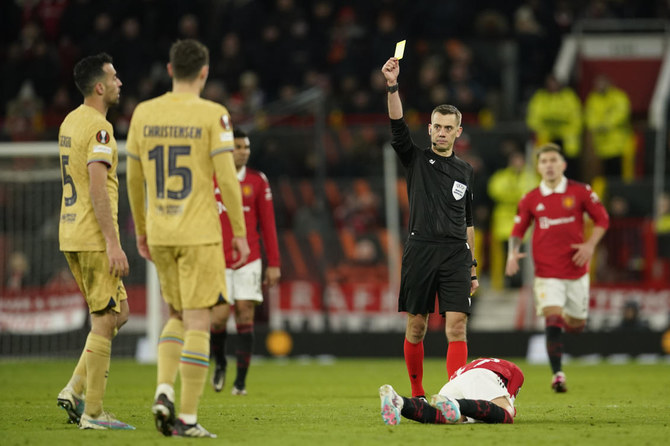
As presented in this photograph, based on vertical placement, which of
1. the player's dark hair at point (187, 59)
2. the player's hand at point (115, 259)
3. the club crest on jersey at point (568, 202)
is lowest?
the player's hand at point (115, 259)

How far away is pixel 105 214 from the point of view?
6.96 meters

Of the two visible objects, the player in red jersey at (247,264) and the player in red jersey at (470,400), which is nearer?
the player in red jersey at (470,400)

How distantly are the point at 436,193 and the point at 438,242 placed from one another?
15.0 inches

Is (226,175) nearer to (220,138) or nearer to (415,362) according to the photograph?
(220,138)

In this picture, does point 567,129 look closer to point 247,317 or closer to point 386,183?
point 386,183

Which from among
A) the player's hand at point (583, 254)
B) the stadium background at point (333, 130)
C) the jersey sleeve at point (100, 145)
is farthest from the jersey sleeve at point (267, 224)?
the stadium background at point (333, 130)

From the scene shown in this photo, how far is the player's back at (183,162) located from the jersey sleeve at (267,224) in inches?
156

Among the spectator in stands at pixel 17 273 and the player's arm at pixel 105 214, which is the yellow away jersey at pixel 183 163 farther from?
the spectator in stands at pixel 17 273

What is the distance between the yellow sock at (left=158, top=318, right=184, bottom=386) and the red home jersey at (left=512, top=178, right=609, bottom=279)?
5520mm

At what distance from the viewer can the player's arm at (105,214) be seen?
6875 mm

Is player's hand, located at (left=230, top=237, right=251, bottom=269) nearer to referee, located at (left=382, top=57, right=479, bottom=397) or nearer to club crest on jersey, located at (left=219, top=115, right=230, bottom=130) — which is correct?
club crest on jersey, located at (left=219, top=115, right=230, bottom=130)

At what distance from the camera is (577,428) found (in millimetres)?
7105

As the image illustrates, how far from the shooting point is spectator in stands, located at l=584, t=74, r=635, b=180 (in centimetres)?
1931

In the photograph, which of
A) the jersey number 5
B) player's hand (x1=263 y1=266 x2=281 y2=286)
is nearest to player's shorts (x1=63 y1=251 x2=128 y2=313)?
the jersey number 5
